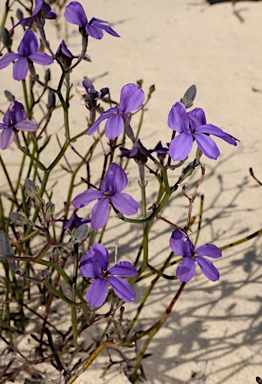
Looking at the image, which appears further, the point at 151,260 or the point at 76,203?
the point at 151,260

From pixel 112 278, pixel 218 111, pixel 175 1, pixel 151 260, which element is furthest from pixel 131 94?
pixel 175 1

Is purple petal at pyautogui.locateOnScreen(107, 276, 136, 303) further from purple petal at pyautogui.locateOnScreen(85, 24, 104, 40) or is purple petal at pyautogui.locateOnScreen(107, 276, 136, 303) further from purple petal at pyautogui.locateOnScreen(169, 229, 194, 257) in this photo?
purple petal at pyautogui.locateOnScreen(85, 24, 104, 40)

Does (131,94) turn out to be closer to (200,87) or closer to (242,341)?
(242,341)

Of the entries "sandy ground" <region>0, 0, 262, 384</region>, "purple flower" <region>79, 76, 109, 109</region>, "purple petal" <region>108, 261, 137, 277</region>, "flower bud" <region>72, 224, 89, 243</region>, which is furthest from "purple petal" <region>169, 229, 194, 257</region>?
"sandy ground" <region>0, 0, 262, 384</region>

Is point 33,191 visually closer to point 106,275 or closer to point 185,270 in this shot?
point 106,275

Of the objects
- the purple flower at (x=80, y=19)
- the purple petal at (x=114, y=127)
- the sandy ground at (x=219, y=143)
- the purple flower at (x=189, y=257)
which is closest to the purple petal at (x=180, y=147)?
the purple petal at (x=114, y=127)

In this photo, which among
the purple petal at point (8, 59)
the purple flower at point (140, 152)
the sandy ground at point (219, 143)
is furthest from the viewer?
the sandy ground at point (219, 143)

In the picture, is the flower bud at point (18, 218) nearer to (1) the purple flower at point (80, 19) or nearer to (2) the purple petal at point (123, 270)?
(2) the purple petal at point (123, 270)
